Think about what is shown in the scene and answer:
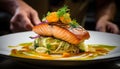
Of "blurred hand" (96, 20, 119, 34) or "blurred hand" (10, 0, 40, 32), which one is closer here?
"blurred hand" (10, 0, 40, 32)

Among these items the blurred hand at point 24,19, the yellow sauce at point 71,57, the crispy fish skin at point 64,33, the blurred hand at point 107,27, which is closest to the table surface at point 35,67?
the yellow sauce at point 71,57

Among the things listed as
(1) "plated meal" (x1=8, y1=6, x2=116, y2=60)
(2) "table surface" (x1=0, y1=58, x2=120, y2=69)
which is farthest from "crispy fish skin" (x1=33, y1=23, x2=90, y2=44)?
(2) "table surface" (x1=0, y1=58, x2=120, y2=69)

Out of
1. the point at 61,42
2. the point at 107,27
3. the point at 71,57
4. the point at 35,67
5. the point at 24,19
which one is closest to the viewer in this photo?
the point at 35,67

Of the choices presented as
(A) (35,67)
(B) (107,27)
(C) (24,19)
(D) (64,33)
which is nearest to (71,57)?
(D) (64,33)

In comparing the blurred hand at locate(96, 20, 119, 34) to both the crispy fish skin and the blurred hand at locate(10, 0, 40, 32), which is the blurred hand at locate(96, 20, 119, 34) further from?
the crispy fish skin

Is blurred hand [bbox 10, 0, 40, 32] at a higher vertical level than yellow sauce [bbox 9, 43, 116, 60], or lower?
higher

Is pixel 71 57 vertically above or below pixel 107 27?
below

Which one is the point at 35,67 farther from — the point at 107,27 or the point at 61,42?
the point at 107,27

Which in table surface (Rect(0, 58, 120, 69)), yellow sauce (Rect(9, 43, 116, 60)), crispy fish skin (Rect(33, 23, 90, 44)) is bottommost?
table surface (Rect(0, 58, 120, 69))
